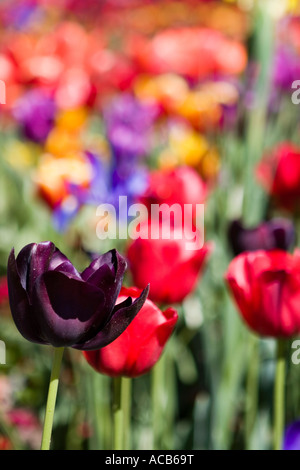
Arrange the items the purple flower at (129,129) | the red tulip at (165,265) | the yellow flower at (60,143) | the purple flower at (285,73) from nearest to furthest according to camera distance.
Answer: the red tulip at (165,265) < the purple flower at (129,129) < the yellow flower at (60,143) < the purple flower at (285,73)

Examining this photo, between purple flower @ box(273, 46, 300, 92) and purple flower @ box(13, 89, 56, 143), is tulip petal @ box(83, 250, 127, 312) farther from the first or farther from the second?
purple flower @ box(273, 46, 300, 92)

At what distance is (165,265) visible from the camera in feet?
2.15

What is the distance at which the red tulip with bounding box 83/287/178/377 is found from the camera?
494mm

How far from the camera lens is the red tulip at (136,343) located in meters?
0.49

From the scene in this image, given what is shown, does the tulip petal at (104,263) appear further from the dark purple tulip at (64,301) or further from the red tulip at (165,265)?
the red tulip at (165,265)

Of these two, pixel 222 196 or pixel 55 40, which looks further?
pixel 55 40

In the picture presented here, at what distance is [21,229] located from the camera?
1.47 meters

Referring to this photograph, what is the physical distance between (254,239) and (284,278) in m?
0.16

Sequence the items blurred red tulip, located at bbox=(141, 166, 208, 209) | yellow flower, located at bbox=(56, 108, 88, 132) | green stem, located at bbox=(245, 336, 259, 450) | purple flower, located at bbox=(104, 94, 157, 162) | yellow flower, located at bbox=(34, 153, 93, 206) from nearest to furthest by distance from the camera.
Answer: green stem, located at bbox=(245, 336, 259, 450) < blurred red tulip, located at bbox=(141, 166, 208, 209) < yellow flower, located at bbox=(34, 153, 93, 206) < purple flower, located at bbox=(104, 94, 157, 162) < yellow flower, located at bbox=(56, 108, 88, 132)

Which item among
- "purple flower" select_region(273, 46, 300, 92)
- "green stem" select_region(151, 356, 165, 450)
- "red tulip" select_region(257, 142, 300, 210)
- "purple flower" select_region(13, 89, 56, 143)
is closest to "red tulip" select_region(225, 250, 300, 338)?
"green stem" select_region(151, 356, 165, 450)

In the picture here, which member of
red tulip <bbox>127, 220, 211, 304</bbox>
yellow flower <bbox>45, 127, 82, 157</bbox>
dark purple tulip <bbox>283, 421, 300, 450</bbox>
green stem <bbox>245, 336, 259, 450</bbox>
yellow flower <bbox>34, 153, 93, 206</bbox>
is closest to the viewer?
dark purple tulip <bbox>283, 421, 300, 450</bbox>

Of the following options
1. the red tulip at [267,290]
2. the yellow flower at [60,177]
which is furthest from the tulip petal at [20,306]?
the yellow flower at [60,177]
